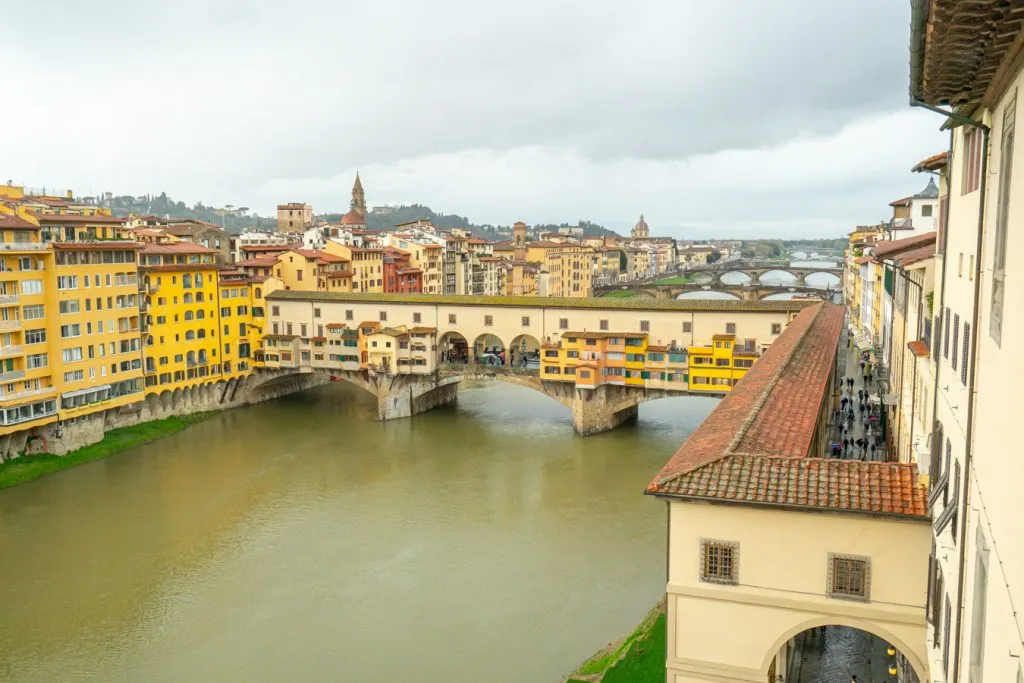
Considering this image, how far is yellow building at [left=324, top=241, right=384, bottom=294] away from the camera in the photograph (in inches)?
1884

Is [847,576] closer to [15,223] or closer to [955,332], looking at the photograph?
[955,332]

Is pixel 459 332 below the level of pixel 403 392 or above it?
above

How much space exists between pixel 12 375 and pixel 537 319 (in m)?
18.6

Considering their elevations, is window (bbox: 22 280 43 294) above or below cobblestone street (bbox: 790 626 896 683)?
above

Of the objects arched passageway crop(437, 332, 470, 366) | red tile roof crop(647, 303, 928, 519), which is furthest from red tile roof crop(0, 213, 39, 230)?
red tile roof crop(647, 303, 928, 519)

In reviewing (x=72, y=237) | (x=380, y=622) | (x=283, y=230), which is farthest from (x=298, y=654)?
(x=283, y=230)

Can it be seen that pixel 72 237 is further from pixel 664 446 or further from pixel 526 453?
pixel 664 446

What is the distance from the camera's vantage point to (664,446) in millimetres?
30562

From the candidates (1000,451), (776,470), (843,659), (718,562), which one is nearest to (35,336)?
(718,562)

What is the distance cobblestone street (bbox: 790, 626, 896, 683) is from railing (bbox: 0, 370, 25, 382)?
24152 millimetres

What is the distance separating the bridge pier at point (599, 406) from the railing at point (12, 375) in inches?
742

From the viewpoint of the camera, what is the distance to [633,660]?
554 inches

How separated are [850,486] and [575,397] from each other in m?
22.7

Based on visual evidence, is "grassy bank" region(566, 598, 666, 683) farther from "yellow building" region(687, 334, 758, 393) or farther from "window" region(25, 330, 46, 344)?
"window" region(25, 330, 46, 344)
